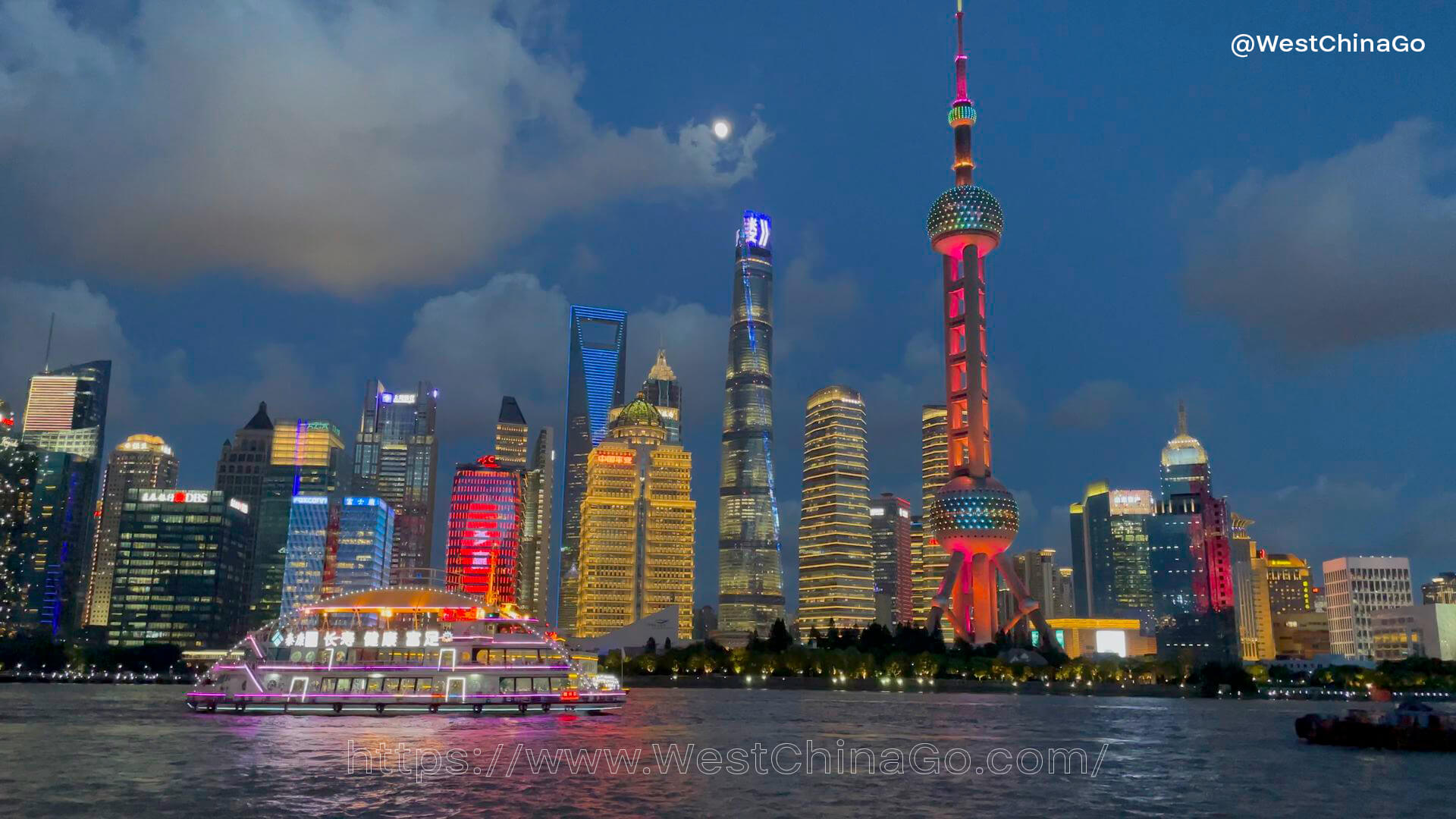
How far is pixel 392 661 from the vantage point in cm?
9581

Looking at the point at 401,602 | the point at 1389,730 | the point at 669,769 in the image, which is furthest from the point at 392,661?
the point at 1389,730

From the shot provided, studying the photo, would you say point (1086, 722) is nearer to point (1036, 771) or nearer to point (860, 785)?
point (1036, 771)

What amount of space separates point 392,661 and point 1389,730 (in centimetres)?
7747

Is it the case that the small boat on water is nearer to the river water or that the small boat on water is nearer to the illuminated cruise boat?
the river water

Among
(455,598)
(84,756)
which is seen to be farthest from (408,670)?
(84,756)

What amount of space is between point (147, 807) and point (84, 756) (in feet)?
75.9

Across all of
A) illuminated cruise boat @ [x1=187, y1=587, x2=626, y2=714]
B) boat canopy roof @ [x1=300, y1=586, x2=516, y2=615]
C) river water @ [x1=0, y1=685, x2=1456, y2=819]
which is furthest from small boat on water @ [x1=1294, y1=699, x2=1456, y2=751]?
boat canopy roof @ [x1=300, y1=586, x2=516, y2=615]

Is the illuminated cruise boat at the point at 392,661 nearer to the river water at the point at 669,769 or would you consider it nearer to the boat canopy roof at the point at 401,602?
the boat canopy roof at the point at 401,602

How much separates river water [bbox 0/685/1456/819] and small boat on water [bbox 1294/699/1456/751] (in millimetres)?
2968

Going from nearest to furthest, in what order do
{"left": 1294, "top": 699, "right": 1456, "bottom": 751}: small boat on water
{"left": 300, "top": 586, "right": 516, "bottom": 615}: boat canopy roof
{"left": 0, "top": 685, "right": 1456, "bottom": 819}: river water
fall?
{"left": 0, "top": 685, "right": 1456, "bottom": 819}: river water < {"left": 1294, "top": 699, "right": 1456, "bottom": 751}: small boat on water < {"left": 300, "top": 586, "right": 516, "bottom": 615}: boat canopy roof

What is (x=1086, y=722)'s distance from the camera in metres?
118

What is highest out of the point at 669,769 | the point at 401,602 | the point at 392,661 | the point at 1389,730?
the point at 401,602

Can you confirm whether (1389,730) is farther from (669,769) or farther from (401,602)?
(401,602)

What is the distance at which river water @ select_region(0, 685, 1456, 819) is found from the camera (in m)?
48.2
